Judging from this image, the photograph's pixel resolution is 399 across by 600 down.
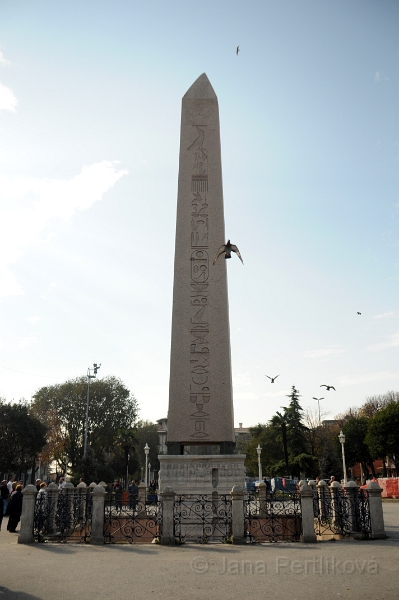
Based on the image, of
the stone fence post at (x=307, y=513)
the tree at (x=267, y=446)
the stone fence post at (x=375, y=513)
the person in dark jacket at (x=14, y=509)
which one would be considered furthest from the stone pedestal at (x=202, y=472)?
the tree at (x=267, y=446)

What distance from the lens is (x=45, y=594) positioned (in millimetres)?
5500

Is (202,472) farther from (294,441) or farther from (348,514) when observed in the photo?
(294,441)

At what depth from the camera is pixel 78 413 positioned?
4181 centimetres

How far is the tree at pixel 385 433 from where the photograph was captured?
40.4 metres

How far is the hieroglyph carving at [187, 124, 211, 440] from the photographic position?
1220 cm

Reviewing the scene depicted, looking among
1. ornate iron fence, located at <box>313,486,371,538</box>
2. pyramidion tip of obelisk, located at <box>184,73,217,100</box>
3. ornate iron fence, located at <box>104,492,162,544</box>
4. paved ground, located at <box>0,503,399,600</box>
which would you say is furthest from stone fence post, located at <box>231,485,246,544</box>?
pyramidion tip of obelisk, located at <box>184,73,217,100</box>

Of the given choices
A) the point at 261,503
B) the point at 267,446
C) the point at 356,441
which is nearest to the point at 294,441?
the point at 356,441

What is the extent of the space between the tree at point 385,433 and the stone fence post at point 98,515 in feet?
115

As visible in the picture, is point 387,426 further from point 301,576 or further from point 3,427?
point 301,576

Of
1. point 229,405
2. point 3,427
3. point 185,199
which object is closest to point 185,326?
point 229,405

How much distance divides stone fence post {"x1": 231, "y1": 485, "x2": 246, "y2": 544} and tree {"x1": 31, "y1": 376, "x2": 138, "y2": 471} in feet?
111

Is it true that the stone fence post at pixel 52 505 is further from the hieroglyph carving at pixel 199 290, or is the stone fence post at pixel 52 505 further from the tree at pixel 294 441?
the tree at pixel 294 441

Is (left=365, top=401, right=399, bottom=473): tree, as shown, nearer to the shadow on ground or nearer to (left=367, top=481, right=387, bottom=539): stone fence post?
(left=367, top=481, right=387, bottom=539): stone fence post

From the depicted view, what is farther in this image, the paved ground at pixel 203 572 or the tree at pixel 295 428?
the tree at pixel 295 428
